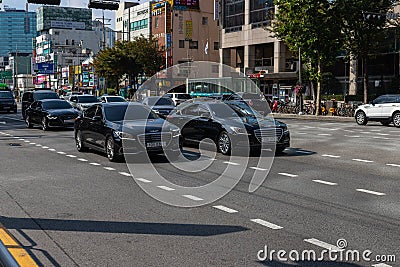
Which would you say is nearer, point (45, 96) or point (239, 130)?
point (239, 130)

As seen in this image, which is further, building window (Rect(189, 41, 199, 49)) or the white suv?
building window (Rect(189, 41, 199, 49))

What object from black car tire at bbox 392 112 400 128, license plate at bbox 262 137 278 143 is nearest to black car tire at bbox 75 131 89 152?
license plate at bbox 262 137 278 143

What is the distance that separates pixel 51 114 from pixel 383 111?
1617 cm

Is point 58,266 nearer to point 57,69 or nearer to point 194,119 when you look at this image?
point 194,119

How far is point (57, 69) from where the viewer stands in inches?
5054

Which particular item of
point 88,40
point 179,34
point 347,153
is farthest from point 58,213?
point 88,40

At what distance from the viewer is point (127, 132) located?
45.5ft

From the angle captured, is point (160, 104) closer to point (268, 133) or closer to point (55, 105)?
point (55, 105)

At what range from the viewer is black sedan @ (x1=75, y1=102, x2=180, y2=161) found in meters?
13.8

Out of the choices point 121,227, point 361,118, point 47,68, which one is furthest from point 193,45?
point 121,227

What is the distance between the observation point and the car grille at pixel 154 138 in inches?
Result: 541

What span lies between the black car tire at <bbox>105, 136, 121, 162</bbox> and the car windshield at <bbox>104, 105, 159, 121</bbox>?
0.85 meters

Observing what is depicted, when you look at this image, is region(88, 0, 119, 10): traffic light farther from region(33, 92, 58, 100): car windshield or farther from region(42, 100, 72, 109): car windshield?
region(33, 92, 58, 100): car windshield

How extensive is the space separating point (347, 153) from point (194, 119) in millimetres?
4632
